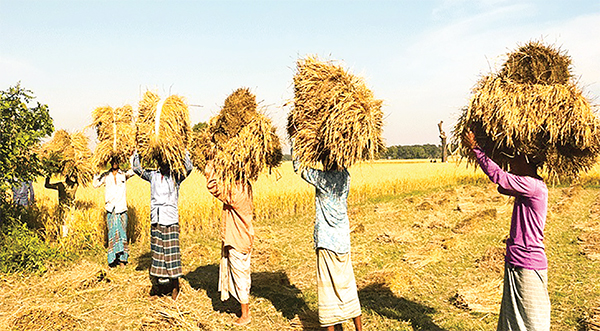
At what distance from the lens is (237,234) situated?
15.7 ft

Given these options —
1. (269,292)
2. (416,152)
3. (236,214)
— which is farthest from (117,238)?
(416,152)

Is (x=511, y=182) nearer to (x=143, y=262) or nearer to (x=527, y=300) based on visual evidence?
(x=527, y=300)

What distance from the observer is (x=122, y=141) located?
595 centimetres

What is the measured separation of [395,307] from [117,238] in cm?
449

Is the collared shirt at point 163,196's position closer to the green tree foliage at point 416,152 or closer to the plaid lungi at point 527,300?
the plaid lungi at point 527,300

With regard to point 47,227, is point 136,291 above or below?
below

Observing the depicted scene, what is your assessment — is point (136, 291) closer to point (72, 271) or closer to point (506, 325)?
point (72, 271)

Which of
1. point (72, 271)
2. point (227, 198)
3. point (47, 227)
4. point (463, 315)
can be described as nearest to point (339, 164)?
point (227, 198)

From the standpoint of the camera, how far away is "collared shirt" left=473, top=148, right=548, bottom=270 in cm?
336

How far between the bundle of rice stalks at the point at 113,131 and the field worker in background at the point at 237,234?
1.60 meters

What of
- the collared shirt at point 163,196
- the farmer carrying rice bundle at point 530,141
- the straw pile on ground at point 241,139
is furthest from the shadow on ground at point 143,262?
the farmer carrying rice bundle at point 530,141

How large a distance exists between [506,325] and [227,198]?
116 inches

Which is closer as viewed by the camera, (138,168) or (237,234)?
(237,234)

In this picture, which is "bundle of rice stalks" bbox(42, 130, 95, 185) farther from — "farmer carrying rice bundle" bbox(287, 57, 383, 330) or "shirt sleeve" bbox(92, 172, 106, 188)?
"farmer carrying rice bundle" bbox(287, 57, 383, 330)
